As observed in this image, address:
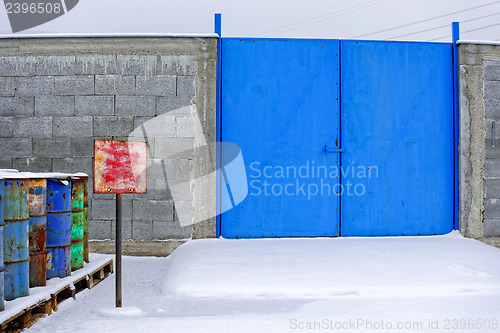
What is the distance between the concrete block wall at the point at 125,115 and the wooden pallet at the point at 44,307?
5.35 ft

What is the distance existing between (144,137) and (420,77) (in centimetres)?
431

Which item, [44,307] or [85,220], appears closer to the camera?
[44,307]

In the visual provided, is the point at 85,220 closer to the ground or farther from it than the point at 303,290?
farther from it

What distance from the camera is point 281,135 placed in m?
7.01

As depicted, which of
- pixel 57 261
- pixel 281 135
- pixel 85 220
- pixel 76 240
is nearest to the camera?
pixel 57 261

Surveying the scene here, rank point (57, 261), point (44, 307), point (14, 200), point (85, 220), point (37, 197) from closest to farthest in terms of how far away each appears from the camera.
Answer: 1. point (14, 200)
2. point (44, 307)
3. point (37, 197)
4. point (57, 261)
5. point (85, 220)

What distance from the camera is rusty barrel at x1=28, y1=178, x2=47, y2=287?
4465 millimetres

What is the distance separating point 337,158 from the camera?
703 centimetres

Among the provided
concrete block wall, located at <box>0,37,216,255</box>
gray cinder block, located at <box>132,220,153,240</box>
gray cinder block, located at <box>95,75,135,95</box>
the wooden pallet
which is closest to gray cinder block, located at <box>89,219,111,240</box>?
concrete block wall, located at <box>0,37,216,255</box>

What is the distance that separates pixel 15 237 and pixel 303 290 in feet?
9.35

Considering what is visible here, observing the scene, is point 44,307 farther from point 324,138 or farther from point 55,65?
point 324,138

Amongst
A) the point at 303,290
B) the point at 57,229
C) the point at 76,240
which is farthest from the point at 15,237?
the point at 303,290
